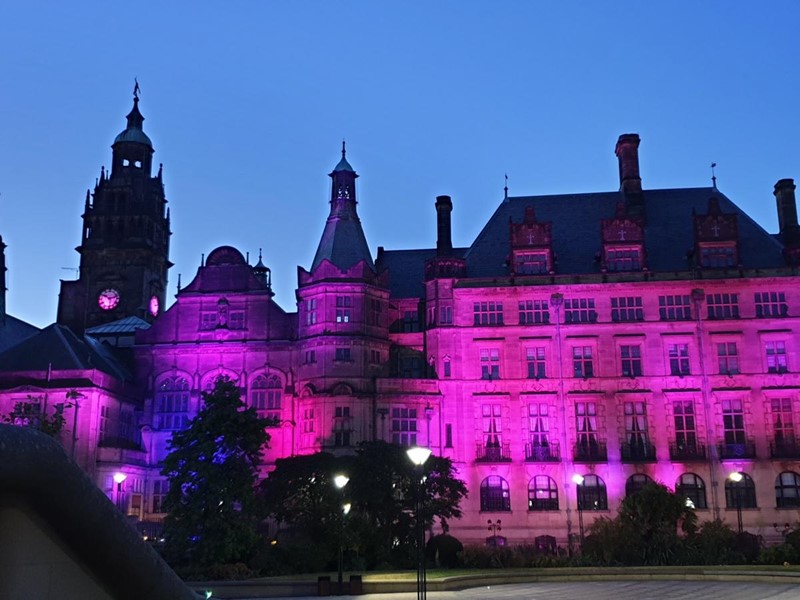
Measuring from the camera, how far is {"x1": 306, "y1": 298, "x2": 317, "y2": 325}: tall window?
59.6m

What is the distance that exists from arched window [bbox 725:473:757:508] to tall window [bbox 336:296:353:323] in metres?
27.1

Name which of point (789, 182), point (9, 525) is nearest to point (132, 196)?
point (789, 182)

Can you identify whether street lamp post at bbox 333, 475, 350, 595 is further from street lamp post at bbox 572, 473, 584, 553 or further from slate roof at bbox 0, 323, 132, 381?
slate roof at bbox 0, 323, 132, 381

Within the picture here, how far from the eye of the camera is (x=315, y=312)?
196 ft

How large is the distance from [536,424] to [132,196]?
46.9 m

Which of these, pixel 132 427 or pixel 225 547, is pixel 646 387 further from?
pixel 132 427

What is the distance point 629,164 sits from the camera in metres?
67.1

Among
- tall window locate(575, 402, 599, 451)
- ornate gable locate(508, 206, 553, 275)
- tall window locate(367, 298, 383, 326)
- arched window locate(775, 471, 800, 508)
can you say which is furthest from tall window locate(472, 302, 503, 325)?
arched window locate(775, 471, 800, 508)

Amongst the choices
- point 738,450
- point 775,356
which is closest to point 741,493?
point 738,450

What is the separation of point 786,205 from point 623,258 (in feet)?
47.6

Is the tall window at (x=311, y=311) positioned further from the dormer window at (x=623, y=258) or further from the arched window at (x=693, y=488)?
the arched window at (x=693, y=488)

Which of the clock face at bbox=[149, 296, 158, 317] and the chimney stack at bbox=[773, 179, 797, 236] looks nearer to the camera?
the chimney stack at bbox=[773, 179, 797, 236]

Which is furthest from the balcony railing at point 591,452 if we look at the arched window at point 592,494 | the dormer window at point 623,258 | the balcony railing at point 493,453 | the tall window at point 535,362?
the dormer window at point 623,258

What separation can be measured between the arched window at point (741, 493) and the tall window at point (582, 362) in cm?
1115
